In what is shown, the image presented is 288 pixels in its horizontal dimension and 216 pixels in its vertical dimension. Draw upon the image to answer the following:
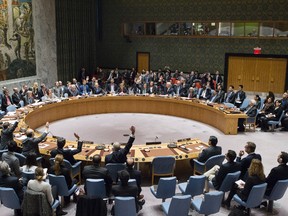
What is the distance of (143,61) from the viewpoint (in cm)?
2209

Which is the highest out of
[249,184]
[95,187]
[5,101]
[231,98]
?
[231,98]

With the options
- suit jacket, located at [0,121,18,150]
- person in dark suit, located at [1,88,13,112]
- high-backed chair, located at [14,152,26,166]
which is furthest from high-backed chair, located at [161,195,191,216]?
person in dark suit, located at [1,88,13,112]

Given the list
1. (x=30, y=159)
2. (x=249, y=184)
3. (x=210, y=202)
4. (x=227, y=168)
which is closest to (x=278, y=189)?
(x=249, y=184)

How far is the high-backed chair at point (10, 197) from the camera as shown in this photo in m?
5.68

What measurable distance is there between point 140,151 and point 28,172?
260 cm

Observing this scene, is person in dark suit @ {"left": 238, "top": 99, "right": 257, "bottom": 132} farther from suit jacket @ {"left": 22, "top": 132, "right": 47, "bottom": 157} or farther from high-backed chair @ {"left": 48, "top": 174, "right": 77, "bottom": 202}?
high-backed chair @ {"left": 48, "top": 174, "right": 77, "bottom": 202}

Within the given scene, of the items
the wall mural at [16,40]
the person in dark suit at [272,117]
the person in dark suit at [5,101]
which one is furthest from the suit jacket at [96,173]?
the wall mural at [16,40]

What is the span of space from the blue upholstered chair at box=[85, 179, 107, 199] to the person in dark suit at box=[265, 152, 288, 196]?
9.75 feet

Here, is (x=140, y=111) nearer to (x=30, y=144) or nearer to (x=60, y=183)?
(x=30, y=144)

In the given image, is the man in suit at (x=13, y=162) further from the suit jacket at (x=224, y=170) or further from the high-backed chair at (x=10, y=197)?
the suit jacket at (x=224, y=170)

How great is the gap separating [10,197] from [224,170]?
12.3 ft

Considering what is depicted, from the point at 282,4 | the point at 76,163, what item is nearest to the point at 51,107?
the point at 76,163

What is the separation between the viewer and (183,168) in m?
8.67

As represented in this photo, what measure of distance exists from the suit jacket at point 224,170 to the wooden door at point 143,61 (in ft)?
51.9
